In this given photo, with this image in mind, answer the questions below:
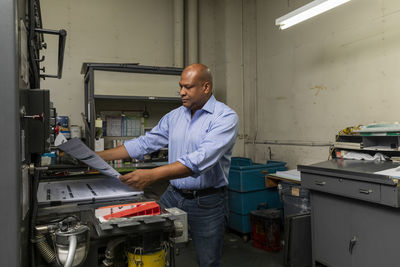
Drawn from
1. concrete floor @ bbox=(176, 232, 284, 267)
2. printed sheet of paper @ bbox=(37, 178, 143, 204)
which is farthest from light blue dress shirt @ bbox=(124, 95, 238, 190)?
concrete floor @ bbox=(176, 232, 284, 267)

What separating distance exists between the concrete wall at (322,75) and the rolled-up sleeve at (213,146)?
1683 millimetres

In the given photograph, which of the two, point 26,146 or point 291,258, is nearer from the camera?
point 26,146

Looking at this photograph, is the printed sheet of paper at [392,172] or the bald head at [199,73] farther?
the printed sheet of paper at [392,172]

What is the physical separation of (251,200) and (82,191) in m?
2.16

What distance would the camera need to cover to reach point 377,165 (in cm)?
210

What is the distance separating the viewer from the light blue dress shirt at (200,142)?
54.1 inches

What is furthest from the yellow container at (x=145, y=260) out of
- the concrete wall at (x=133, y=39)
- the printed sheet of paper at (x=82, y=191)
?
the concrete wall at (x=133, y=39)

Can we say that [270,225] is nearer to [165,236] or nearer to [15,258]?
[165,236]

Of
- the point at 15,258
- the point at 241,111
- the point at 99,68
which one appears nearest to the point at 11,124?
the point at 15,258

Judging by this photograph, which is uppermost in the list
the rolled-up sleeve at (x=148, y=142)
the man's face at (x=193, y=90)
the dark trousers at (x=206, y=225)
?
the man's face at (x=193, y=90)

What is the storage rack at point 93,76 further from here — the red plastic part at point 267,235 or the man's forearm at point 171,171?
the man's forearm at point 171,171

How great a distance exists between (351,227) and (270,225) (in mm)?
836

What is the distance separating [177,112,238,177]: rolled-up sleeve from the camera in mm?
1325

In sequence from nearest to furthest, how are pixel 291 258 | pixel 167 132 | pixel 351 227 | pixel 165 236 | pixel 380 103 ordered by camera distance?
1. pixel 165 236
2. pixel 167 132
3. pixel 351 227
4. pixel 291 258
5. pixel 380 103
